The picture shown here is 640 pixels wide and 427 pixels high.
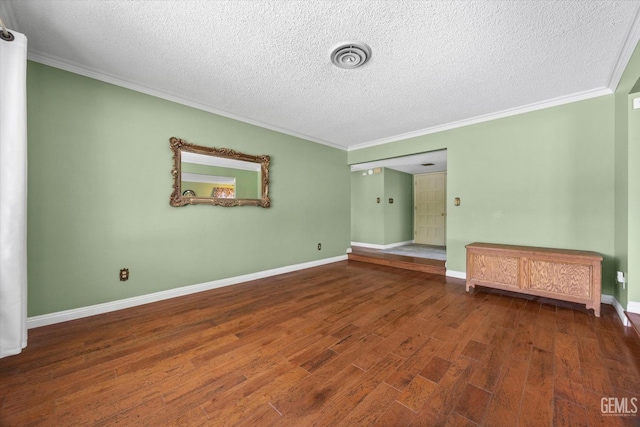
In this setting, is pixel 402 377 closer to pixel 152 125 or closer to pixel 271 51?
pixel 271 51

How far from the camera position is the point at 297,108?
3484mm

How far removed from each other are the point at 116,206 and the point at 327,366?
2.71m

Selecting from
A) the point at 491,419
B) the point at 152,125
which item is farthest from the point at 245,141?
the point at 491,419

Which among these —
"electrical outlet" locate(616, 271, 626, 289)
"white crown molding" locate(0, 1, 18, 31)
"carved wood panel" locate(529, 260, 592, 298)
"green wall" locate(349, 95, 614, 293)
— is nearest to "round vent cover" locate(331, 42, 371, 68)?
"white crown molding" locate(0, 1, 18, 31)

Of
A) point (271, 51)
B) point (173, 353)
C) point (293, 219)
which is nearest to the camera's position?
point (173, 353)

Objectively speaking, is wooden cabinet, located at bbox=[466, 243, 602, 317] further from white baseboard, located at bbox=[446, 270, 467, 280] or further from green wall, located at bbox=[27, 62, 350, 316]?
green wall, located at bbox=[27, 62, 350, 316]

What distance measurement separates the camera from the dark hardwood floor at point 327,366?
1.35m

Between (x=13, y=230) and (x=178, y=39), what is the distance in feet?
5.99

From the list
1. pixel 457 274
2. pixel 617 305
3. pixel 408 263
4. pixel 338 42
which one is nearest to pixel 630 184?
pixel 617 305

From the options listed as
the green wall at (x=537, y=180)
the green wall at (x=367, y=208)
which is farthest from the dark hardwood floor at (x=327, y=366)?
the green wall at (x=367, y=208)

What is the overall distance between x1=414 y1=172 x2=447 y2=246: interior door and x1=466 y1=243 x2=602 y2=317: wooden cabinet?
403 cm

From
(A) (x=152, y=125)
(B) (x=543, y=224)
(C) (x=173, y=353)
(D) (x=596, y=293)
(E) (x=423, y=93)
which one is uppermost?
(E) (x=423, y=93)

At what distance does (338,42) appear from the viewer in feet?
6.92

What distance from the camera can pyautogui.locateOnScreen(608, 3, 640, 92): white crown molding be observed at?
6.12 feet
